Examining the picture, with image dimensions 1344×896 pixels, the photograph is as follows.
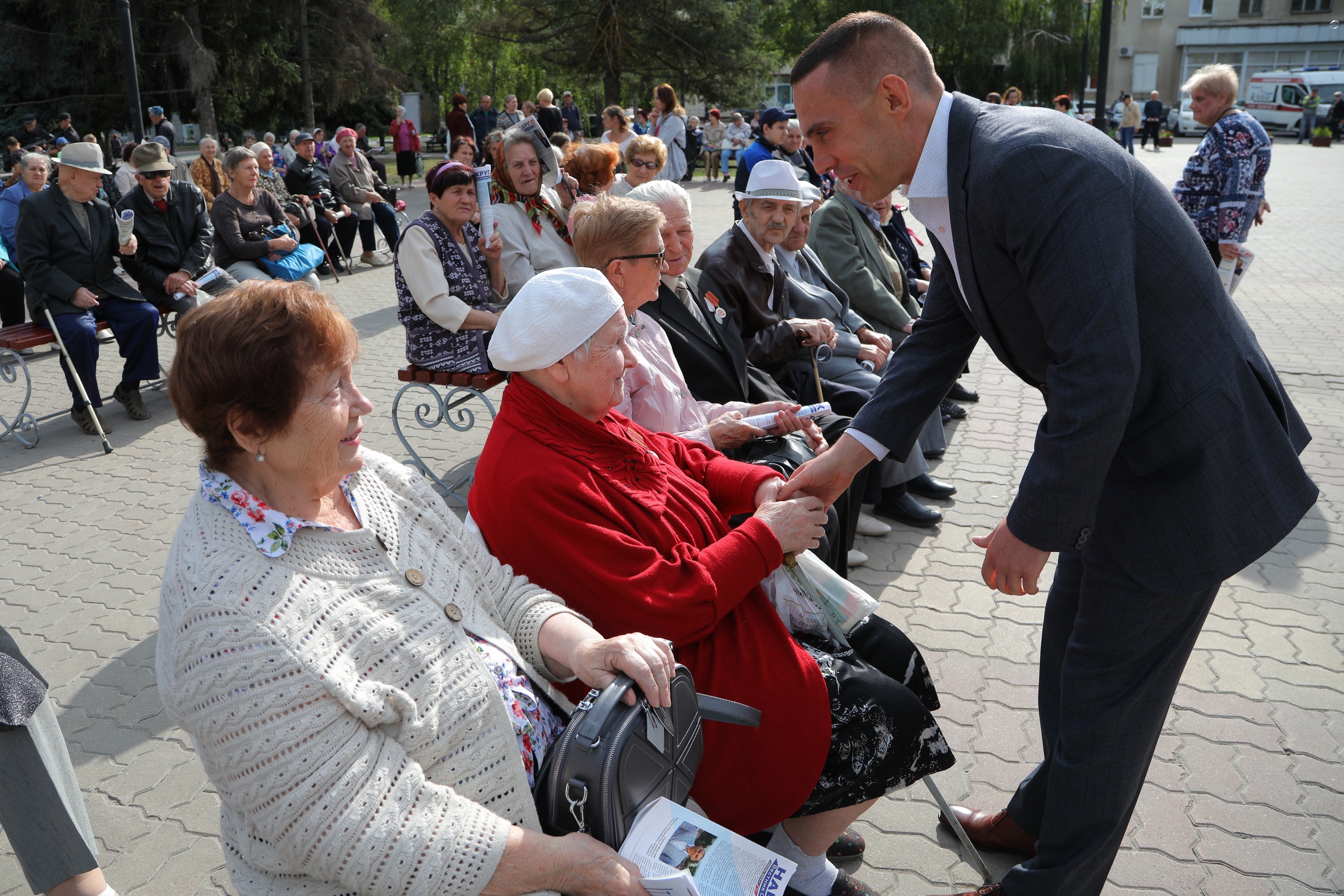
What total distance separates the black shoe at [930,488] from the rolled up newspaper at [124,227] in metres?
5.72

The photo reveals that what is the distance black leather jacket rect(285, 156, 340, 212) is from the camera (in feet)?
41.1

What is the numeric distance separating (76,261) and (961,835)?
22.3 feet

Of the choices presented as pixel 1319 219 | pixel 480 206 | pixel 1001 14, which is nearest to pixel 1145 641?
pixel 480 206

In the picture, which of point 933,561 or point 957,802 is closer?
point 957,802

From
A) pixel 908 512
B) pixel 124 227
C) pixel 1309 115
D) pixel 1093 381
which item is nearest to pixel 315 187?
pixel 124 227

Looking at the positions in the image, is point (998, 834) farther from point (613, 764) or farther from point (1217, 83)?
point (1217, 83)

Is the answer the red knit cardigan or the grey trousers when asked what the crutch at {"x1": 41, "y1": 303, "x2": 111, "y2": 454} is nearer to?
the grey trousers

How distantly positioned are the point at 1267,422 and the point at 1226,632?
→ 7.24 feet

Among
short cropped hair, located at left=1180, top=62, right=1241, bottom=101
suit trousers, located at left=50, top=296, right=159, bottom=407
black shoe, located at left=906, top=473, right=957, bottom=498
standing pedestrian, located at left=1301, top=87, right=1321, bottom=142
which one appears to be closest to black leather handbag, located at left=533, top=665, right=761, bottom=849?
black shoe, located at left=906, top=473, right=957, bottom=498

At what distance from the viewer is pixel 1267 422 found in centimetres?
186

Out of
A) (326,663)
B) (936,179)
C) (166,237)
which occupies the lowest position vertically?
(166,237)

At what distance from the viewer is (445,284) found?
199 inches

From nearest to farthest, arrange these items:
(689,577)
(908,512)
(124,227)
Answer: (689,577), (908,512), (124,227)

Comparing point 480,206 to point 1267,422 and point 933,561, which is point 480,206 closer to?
point 933,561
